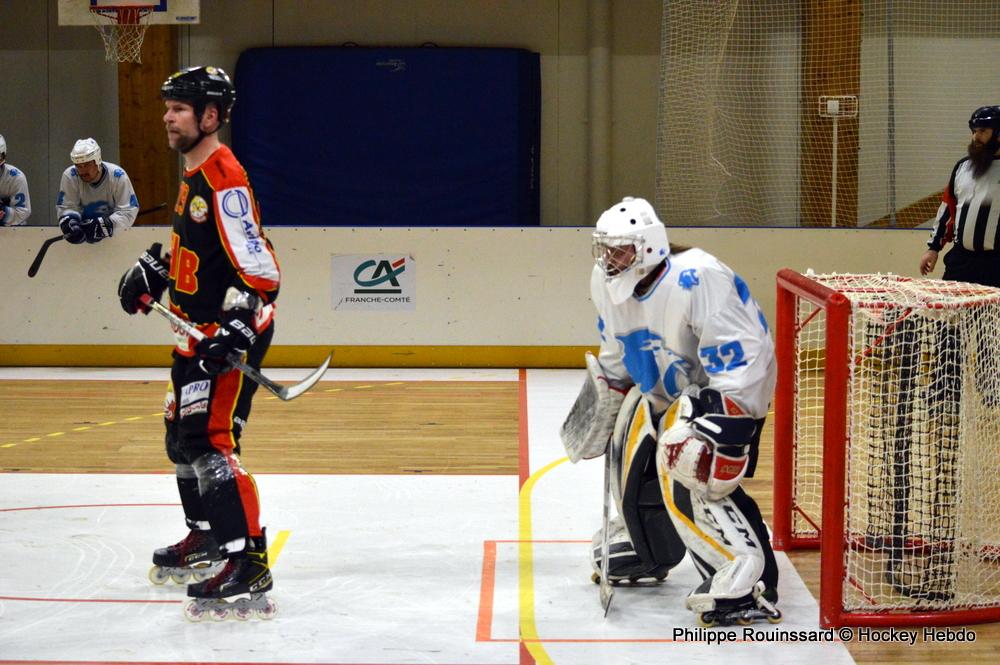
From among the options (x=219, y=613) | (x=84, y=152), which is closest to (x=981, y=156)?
(x=219, y=613)

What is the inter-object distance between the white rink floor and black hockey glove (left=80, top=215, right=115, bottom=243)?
3.18 metres

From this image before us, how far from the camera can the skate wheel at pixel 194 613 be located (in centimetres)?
399

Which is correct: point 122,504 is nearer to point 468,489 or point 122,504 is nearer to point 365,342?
point 468,489

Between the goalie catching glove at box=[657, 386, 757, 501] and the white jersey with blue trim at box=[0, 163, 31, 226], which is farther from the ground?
the white jersey with blue trim at box=[0, 163, 31, 226]

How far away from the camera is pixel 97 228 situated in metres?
8.77

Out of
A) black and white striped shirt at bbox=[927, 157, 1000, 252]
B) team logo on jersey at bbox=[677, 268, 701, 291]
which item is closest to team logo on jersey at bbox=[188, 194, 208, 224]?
team logo on jersey at bbox=[677, 268, 701, 291]

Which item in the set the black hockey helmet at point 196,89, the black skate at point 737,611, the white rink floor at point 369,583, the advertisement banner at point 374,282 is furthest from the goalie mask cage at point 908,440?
the advertisement banner at point 374,282

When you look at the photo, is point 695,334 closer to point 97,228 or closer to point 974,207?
point 974,207

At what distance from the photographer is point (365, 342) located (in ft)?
29.9

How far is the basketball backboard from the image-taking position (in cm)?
968

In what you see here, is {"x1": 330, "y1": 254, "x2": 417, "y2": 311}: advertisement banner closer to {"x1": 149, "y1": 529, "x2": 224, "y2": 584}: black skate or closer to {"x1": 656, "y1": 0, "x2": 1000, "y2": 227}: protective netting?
{"x1": 656, "y1": 0, "x2": 1000, "y2": 227}: protective netting

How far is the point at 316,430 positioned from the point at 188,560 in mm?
2618

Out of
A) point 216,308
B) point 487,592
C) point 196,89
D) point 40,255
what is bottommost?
point 487,592

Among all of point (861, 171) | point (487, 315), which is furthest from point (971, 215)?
point (861, 171)
